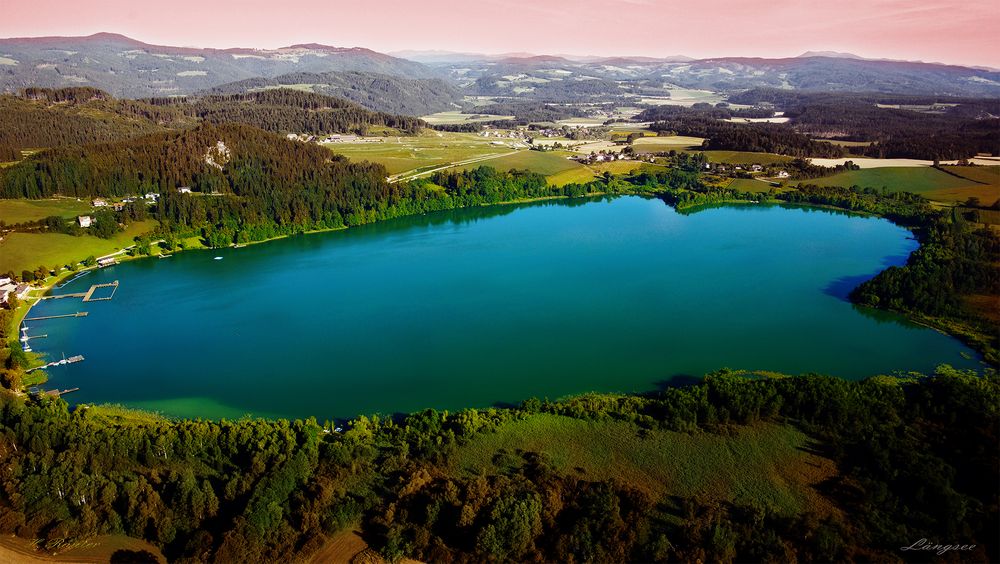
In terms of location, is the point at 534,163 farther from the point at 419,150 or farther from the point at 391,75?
the point at 391,75

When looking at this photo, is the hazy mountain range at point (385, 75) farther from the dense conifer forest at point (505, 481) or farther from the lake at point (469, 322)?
the dense conifer forest at point (505, 481)

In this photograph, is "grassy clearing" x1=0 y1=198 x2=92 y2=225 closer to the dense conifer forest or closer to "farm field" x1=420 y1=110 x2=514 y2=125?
the dense conifer forest

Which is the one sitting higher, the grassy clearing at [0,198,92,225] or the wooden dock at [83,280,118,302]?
the grassy clearing at [0,198,92,225]

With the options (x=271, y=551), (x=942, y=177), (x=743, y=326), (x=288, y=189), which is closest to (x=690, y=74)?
(x=942, y=177)

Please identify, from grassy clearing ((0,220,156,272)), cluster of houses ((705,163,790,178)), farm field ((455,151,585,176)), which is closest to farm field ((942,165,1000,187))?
cluster of houses ((705,163,790,178))

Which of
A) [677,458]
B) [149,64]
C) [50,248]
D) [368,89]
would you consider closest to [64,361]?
[50,248]
